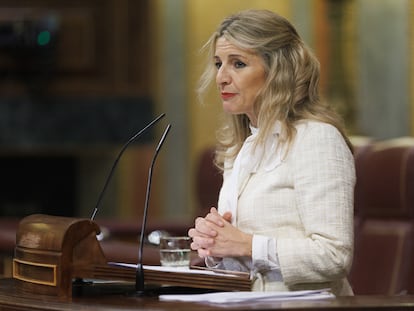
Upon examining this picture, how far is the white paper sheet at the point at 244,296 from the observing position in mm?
2371

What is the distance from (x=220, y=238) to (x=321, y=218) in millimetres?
230

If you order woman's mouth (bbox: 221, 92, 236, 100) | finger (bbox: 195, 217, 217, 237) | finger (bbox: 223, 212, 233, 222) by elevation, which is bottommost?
finger (bbox: 223, 212, 233, 222)

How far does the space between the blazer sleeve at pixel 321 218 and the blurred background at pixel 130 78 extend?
4573 millimetres

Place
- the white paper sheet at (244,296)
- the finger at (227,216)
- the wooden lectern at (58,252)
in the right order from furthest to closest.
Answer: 1. the finger at (227,216)
2. the wooden lectern at (58,252)
3. the white paper sheet at (244,296)

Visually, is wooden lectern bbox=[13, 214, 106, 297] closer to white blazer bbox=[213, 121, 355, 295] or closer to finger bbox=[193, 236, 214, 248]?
finger bbox=[193, 236, 214, 248]

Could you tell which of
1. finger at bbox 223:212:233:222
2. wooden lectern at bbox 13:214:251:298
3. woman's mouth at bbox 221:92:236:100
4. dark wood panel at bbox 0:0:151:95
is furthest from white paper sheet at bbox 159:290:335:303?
dark wood panel at bbox 0:0:151:95

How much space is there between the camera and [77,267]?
2.50 meters

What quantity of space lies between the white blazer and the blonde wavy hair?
0.06 m

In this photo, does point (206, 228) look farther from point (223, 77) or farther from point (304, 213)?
point (223, 77)

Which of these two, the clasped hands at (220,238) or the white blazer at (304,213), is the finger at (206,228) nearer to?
the clasped hands at (220,238)

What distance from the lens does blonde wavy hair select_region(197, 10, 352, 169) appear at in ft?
9.40

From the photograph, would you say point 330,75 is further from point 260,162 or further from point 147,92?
point 260,162

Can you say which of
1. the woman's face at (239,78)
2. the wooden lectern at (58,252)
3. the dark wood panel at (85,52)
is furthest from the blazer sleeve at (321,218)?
the dark wood panel at (85,52)

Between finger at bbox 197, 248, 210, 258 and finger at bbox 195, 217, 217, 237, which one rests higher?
finger at bbox 195, 217, 217, 237
